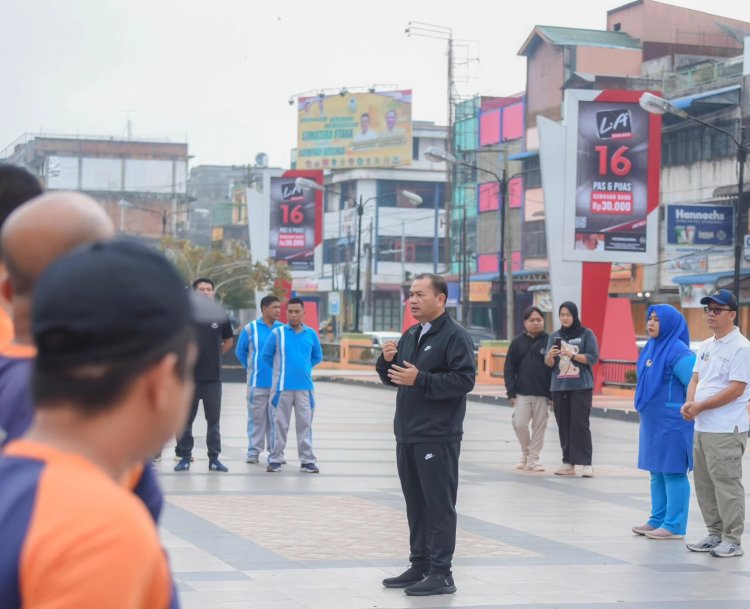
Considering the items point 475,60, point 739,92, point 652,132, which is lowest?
point 652,132

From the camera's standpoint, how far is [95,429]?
1957 mm

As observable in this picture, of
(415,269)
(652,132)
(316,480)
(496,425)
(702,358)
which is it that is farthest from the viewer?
(415,269)

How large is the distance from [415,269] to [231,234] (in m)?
26.7

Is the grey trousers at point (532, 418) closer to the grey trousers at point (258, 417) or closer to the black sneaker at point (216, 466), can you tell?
the grey trousers at point (258, 417)

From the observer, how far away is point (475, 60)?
8594cm

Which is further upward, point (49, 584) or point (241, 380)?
point (49, 584)

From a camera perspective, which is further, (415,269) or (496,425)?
(415,269)

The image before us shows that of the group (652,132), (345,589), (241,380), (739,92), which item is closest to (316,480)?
(345,589)

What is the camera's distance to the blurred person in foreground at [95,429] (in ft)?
5.92

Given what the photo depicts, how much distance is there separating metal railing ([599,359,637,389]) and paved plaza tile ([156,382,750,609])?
50.1 ft

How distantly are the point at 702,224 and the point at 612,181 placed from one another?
51.7 ft

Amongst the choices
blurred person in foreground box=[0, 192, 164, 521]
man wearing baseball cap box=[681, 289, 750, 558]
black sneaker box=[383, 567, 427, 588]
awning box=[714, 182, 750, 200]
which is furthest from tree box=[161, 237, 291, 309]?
blurred person in foreground box=[0, 192, 164, 521]

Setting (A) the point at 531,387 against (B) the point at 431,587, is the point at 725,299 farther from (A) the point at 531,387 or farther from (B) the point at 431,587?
(A) the point at 531,387

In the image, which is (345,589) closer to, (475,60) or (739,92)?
(739,92)
